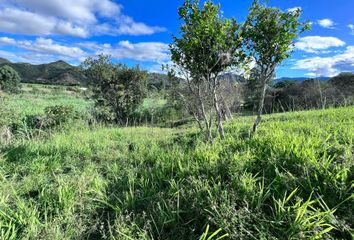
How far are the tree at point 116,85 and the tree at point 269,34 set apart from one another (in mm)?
13691

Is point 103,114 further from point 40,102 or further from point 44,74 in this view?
point 44,74

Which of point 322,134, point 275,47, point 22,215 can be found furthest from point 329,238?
point 275,47

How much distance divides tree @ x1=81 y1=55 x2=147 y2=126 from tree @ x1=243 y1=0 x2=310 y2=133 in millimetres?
13691

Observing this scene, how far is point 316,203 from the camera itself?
7.39 ft

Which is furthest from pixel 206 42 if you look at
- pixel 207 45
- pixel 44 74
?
pixel 44 74

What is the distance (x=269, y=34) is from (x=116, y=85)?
48.9 ft

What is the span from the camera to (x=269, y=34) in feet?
16.5

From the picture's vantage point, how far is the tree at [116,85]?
18.0 meters

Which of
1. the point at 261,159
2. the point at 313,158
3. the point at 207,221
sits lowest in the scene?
the point at 207,221

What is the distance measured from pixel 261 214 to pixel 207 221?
54 cm

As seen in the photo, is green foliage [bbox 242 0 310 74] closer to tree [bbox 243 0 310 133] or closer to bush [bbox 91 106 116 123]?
tree [bbox 243 0 310 133]

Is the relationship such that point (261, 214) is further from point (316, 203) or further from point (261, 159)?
point (261, 159)

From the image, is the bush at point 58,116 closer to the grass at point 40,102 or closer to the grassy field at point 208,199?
the grass at point 40,102

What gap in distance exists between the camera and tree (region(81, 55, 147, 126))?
17984 mm
